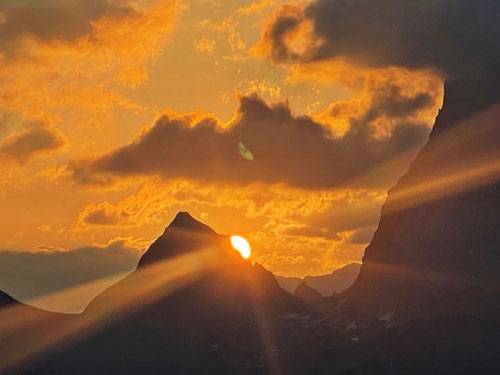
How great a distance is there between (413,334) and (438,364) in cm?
2447

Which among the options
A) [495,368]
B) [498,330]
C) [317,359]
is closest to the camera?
[495,368]

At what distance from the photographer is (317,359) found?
7869 inches

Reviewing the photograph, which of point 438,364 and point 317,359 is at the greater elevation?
point 317,359

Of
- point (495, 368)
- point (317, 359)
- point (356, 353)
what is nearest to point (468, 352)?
point (495, 368)

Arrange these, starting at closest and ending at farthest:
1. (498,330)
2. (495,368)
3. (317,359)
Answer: (495,368) → (498,330) → (317,359)

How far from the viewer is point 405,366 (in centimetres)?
17025

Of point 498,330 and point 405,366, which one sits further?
point 498,330

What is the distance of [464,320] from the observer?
195000mm

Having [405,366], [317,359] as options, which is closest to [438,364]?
[405,366]

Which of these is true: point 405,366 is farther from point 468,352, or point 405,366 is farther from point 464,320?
point 464,320

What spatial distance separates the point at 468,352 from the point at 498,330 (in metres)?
14.6

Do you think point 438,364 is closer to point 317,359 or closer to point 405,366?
point 405,366

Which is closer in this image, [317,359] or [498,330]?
[498,330]

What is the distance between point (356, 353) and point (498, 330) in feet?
122
